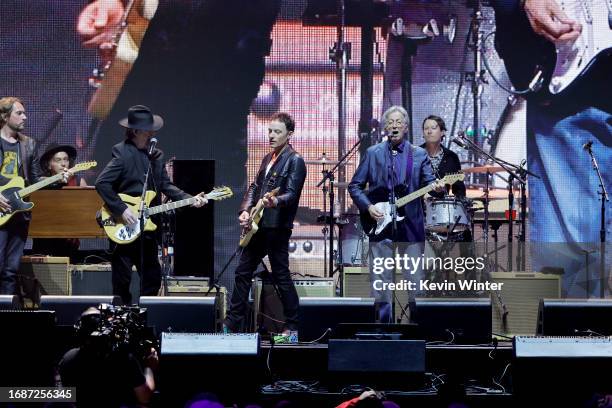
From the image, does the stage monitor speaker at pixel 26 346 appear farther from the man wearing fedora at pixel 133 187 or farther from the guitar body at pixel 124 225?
the guitar body at pixel 124 225

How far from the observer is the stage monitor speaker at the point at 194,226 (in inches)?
411

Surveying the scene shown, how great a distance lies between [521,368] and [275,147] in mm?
3758

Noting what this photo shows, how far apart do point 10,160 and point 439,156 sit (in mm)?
4438

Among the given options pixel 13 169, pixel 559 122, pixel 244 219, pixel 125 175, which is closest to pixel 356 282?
pixel 244 219

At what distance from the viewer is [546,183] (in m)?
12.2

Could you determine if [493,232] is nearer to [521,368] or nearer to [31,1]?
[521,368]

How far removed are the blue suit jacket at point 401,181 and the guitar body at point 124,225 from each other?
190cm

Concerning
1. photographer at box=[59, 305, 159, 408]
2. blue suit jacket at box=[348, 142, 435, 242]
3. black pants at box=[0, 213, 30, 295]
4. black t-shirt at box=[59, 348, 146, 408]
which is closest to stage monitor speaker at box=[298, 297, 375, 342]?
blue suit jacket at box=[348, 142, 435, 242]

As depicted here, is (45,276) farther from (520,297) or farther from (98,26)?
(520,297)

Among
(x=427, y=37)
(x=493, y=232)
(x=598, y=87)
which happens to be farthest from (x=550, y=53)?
(x=493, y=232)

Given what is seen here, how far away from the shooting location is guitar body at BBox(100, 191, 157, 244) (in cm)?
870

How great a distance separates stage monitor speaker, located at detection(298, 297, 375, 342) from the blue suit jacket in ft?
4.83

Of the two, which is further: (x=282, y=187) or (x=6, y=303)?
(x=282, y=187)

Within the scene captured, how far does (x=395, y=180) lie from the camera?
9.06m
